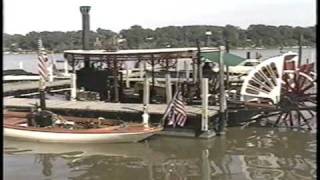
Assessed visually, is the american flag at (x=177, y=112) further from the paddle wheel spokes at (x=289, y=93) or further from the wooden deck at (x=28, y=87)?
the wooden deck at (x=28, y=87)

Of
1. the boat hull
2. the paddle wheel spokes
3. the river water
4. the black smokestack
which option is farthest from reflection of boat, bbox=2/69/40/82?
the paddle wheel spokes

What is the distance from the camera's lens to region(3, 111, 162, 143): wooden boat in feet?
36.6

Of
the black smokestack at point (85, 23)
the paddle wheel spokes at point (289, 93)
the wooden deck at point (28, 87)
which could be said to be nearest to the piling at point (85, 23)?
the black smokestack at point (85, 23)

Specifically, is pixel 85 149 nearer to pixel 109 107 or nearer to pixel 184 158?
pixel 184 158

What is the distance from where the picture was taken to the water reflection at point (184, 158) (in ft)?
29.5

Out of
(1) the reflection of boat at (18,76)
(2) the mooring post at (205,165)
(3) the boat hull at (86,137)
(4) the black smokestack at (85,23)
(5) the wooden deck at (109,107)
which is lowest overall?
(2) the mooring post at (205,165)

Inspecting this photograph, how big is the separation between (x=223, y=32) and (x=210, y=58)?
1308 centimetres

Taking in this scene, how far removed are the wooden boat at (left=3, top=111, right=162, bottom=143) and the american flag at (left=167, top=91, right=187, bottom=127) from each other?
1.51 feet

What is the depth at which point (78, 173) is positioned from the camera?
29.6 ft

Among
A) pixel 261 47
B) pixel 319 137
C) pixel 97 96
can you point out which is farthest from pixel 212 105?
pixel 261 47

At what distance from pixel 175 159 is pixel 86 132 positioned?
2.12 m

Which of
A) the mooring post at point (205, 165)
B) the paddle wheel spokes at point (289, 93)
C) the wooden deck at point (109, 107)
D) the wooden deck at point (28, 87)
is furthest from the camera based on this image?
the wooden deck at point (28, 87)

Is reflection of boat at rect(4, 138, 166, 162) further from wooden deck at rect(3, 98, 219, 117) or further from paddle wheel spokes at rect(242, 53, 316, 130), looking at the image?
paddle wheel spokes at rect(242, 53, 316, 130)

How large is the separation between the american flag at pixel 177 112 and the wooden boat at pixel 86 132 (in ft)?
1.51
